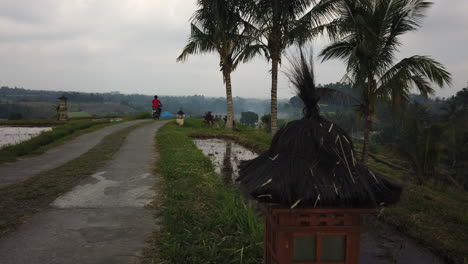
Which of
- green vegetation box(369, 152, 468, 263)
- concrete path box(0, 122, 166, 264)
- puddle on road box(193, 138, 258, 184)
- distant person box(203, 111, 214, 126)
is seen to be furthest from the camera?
distant person box(203, 111, 214, 126)

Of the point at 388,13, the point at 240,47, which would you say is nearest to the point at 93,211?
the point at 388,13

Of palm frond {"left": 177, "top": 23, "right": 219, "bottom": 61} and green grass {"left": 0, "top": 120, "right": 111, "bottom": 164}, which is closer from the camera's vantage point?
green grass {"left": 0, "top": 120, "right": 111, "bottom": 164}

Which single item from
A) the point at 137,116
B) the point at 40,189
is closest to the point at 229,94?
the point at 137,116

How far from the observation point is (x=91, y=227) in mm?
5016

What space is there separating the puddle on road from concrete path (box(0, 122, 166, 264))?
102 inches

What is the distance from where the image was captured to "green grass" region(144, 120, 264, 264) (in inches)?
165

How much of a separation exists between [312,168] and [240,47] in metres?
16.8

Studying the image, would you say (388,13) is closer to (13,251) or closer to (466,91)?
(13,251)

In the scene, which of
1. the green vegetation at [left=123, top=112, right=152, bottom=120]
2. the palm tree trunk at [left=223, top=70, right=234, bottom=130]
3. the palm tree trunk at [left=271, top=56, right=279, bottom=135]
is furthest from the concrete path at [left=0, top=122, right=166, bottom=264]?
the green vegetation at [left=123, top=112, right=152, bottom=120]

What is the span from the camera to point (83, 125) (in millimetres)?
19047

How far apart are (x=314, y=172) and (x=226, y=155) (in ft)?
35.7

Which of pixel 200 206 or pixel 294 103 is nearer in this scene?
pixel 294 103

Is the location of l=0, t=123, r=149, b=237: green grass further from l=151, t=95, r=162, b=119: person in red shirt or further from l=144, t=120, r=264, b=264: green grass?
l=151, t=95, r=162, b=119: person in red shirt

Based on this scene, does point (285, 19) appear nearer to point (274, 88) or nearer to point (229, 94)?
point (274, 88)
